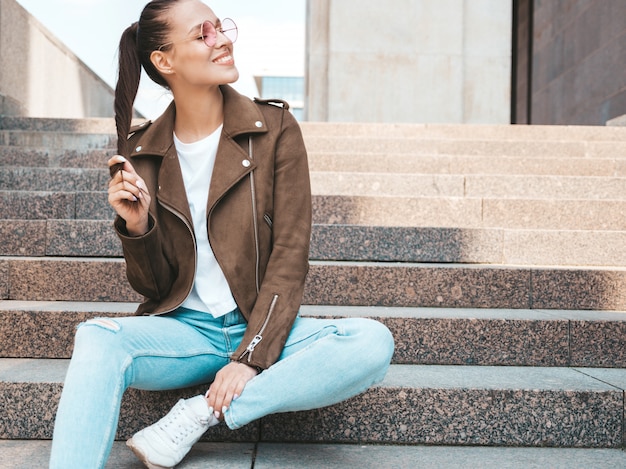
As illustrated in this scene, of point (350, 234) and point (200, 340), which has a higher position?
point (350, 234)

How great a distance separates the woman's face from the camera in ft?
7.45

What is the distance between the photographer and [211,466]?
2176 millimetres

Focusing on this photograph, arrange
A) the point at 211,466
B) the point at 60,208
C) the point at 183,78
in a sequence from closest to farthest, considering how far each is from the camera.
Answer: the point at 211,466, the point at 183,78, the point at 60,208

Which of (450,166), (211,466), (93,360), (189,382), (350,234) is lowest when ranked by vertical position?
(211,466)

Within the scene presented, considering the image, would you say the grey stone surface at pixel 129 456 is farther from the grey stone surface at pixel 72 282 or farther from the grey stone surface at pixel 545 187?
the grey stone surface at pixel 545 187

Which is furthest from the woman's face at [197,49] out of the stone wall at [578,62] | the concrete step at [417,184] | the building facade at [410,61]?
the stone wall at [578,62]

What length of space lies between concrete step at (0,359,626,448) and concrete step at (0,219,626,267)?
1.29 m

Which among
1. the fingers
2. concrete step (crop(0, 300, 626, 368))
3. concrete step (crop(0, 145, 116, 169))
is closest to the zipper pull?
the fingers

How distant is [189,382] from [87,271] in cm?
126

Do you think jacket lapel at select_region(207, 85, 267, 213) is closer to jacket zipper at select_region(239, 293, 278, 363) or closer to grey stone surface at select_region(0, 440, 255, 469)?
jacket zipper at select_region(239, 293, 278, 363)

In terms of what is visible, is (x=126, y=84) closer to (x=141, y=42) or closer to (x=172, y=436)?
(x=141, y=42)

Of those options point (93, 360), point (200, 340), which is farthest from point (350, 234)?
point (93, 360)

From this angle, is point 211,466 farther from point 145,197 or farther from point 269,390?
point 145,197

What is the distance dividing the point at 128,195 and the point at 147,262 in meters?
0.29
